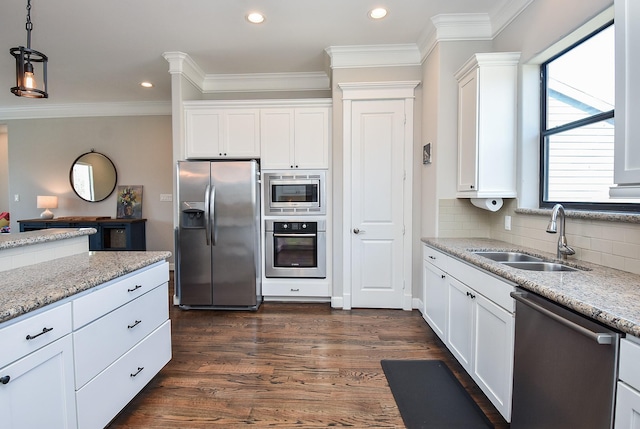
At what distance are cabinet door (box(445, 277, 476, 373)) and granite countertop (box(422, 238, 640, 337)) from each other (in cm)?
25

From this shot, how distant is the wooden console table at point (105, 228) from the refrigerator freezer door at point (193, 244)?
1842 mm

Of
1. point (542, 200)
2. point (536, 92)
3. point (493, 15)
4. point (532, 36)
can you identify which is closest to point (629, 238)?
point (542, 200)

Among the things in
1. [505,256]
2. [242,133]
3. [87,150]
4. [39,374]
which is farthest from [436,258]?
[87,150]

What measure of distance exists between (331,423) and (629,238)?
1.80 metres

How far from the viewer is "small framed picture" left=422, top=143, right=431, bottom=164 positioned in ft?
9.68

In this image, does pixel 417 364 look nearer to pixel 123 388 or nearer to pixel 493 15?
pixel 123 388

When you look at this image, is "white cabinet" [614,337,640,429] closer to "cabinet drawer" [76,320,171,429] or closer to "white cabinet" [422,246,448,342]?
"white cabinet" [422,246,448,342]

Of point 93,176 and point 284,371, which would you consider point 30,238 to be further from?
point 93,176

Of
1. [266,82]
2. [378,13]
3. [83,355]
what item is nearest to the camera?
[83,355]

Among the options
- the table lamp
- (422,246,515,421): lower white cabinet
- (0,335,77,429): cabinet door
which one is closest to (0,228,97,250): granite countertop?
(0,335,77,429): cabinet door

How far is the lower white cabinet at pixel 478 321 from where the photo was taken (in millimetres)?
1459

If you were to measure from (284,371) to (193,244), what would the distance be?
72.4 inches

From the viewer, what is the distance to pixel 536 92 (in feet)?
7.45

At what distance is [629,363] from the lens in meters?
0.85
